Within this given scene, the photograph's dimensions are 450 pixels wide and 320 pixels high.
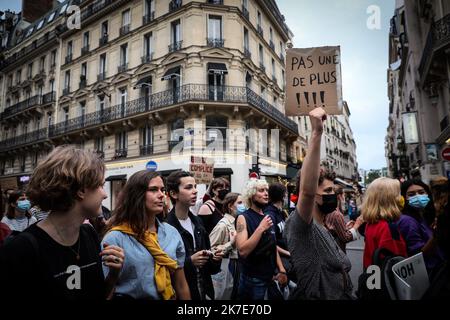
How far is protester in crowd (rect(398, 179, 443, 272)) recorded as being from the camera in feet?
7.40

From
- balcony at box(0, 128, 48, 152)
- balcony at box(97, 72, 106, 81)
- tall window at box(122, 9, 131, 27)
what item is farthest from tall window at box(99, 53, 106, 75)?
balcony at box(0, 128, 48, 152)

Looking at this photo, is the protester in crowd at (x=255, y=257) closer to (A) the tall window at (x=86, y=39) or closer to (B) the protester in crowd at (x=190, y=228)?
(B) the protester in crowd at (x=190, y=228)

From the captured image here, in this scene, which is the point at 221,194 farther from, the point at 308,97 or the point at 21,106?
the point at 21,106

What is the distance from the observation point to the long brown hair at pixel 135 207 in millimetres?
2049

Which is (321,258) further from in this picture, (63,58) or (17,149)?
(17,149)

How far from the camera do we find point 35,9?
31109 millimetres

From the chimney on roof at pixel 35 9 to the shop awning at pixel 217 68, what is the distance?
1000 inches

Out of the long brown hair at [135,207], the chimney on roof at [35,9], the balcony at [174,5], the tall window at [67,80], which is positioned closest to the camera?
the long brown hair at [135,207]

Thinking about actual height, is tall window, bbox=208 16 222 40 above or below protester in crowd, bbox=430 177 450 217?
above

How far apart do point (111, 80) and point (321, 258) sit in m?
21.7

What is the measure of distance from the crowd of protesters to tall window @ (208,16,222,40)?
654 inches

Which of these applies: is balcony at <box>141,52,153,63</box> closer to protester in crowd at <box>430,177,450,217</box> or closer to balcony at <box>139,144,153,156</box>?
balcony at <box>139,144,153,156</box>

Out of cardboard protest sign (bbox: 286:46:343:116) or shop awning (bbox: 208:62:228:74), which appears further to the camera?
shop awning (bbox: 208:62:228:74)

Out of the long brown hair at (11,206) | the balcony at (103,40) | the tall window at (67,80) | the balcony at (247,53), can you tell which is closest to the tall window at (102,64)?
the balcony at (103,40)
